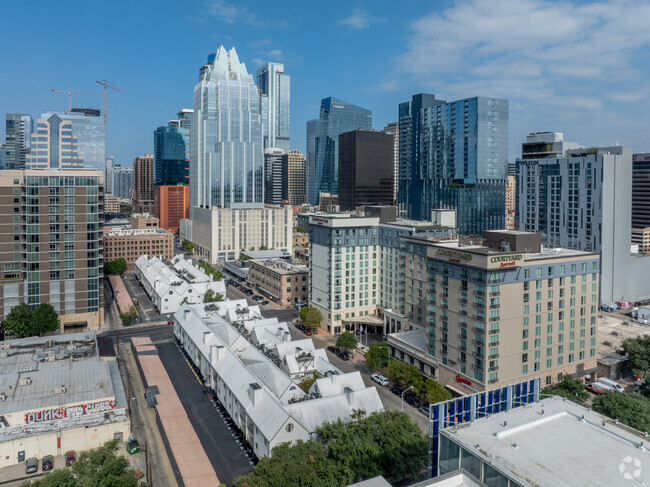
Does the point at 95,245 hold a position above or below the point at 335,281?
above

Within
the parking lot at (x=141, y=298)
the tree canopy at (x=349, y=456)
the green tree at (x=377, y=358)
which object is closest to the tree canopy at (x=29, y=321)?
the parking lot at (x=141, y=298)

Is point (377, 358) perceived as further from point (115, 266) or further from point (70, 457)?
point (115, 266)

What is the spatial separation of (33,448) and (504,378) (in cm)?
6085

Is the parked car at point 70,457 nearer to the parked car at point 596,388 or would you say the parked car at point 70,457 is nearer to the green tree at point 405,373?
the green tree at point 405,373

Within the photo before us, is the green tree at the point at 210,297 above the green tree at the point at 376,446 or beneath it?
above

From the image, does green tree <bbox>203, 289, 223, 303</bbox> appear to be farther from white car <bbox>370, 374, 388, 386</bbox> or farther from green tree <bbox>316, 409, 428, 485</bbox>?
green tree <bbox>316, 409, 428, 485</bbox>

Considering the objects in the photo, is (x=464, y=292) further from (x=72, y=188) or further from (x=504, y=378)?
(x=72, y=188)

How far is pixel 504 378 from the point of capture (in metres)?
68.6

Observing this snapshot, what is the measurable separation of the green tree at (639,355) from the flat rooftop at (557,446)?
50.7 m

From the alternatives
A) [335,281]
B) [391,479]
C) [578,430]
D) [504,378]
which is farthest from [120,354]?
[578,430]

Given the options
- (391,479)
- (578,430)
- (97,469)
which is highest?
(578,430)

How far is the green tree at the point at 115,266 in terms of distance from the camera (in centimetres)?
17212

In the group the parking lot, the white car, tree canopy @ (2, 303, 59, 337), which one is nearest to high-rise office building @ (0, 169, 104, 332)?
tree canopy @ (2, 303, 59, 337)

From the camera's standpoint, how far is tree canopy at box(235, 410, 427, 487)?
44750 millimetres
